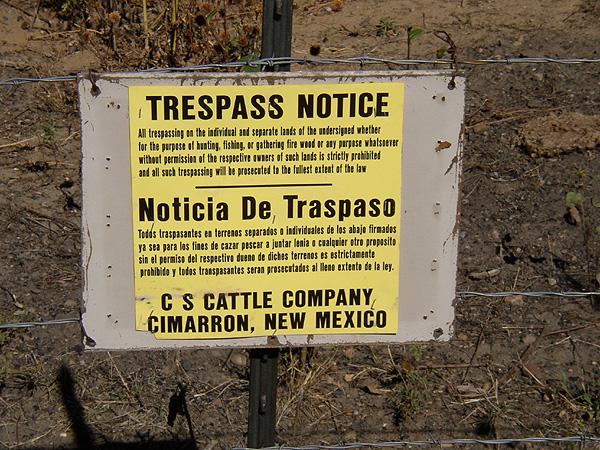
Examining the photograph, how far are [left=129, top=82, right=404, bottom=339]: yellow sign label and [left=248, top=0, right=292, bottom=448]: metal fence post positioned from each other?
11 cm

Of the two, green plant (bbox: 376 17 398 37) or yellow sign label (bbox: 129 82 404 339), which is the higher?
green plant (bbox: 376 17 398 37)

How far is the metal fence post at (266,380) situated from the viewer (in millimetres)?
2041

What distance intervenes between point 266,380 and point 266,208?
51 centimetres

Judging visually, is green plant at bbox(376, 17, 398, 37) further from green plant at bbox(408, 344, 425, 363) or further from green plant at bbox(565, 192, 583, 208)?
green plant at bbox(408, 344, 425, 363)

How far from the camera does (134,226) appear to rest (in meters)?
2.06

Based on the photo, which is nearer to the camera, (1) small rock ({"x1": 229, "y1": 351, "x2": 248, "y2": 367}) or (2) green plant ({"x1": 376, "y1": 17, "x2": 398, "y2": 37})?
(1) small rock ({"x1": 229, "y1": 351, "x2": 248, "y2": 367})

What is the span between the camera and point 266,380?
2324mm

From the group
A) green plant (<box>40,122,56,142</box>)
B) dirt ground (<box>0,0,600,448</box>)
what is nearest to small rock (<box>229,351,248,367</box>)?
dirt ground (<box>0,0,600,448</box>)

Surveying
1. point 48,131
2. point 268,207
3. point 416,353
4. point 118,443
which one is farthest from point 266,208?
point 48,131

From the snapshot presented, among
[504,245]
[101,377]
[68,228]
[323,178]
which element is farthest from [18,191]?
[323,178]

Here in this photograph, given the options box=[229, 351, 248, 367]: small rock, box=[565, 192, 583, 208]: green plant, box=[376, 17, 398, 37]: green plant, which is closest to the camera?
box=[229, 351, 248, 367]: small rock

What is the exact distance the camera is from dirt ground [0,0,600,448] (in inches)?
134

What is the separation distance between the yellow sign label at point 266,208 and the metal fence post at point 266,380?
11 centimetres

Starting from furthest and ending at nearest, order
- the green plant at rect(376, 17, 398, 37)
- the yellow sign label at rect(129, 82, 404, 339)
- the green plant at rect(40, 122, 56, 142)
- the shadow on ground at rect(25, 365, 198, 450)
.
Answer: the green plant at rect(376, 17, 398, 37), the green plant at rect(40, 122, 56, 142), the shadow on ground at rect(25, 365, 198, 450), the yellow sign label at rect(129, 82, 404, 339)
